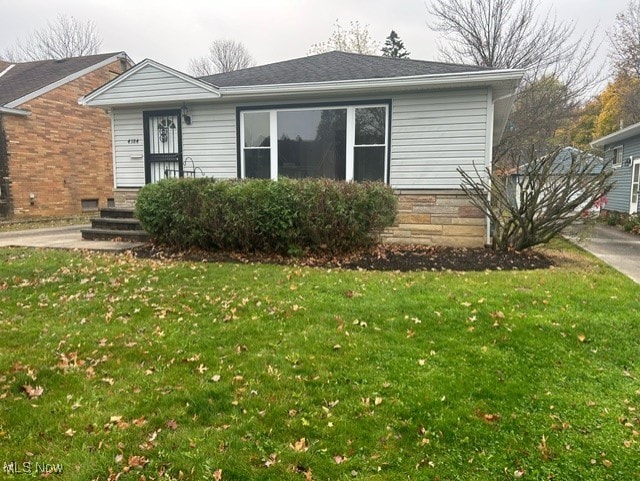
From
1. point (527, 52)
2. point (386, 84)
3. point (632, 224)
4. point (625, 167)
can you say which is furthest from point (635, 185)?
point (386, 84)

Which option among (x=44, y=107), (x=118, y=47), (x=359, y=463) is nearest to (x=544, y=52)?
(x=44, y=107)

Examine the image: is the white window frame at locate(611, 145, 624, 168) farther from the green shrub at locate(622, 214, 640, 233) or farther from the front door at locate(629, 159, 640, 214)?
the green shrub at locate(622, 214, 640, 233)

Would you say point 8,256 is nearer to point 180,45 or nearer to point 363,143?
point 363,143

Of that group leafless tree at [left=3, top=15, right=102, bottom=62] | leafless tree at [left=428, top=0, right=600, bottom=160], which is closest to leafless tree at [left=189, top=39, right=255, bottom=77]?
leafless tree at [left=3, top=15, right=102, bottom=62]

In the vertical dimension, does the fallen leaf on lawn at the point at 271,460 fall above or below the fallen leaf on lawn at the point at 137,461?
below

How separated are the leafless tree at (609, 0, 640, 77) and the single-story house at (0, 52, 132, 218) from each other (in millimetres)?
23661

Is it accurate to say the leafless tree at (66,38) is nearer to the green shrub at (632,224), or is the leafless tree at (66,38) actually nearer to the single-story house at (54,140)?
the single-story house at (54,140)

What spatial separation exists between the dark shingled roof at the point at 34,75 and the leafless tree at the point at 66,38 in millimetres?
13118

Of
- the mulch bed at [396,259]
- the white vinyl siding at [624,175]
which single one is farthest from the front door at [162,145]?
the white vinyl siding at [624,175]

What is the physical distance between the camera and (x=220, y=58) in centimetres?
3991

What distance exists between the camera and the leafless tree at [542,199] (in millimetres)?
6887

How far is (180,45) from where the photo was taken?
3909 centimetres

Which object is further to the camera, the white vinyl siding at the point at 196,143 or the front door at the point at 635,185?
the front door at the point at 635,185

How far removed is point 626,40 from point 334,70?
848 inches
